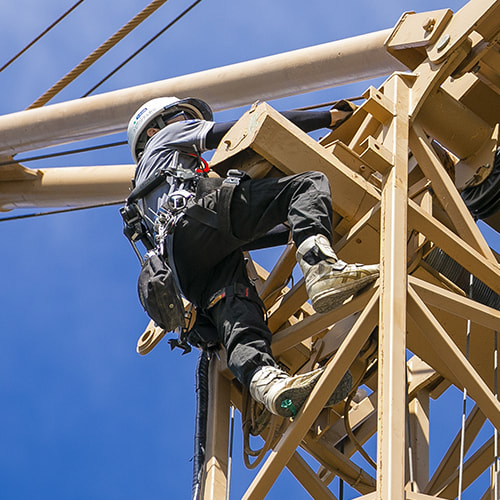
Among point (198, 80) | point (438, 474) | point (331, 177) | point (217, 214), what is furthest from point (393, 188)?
point (198, 80)

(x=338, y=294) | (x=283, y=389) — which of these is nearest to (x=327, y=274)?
(x=338, y=294)

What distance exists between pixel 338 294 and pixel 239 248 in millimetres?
1228

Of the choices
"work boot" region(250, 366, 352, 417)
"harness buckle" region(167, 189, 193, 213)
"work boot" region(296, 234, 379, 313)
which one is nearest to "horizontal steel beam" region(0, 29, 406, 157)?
"harness buckle" region(167, 189, 193, 213)

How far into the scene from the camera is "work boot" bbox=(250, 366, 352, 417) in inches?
291

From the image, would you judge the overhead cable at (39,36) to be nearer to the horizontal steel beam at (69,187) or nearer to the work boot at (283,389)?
the horizontal steel beam at (69,187)

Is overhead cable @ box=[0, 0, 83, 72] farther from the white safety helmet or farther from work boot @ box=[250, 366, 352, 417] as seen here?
work boot @ box=[250, 366, 352, 417]

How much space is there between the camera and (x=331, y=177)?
26.6 feet

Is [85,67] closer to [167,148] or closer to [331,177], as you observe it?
[167,148]

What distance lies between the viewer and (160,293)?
8047 millimetres

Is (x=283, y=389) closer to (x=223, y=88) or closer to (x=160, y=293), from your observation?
(x=160, y=293)

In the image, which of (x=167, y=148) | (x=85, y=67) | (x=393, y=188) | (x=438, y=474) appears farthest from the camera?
(x=85, y=67)

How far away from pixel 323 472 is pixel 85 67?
13.9 ft

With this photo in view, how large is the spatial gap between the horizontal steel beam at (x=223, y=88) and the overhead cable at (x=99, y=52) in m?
0.57

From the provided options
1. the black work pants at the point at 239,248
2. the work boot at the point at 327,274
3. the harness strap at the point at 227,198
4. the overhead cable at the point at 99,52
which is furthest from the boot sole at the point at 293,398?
the overhead cable at the point at 99,52
